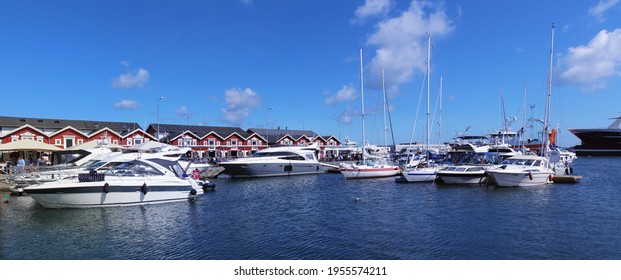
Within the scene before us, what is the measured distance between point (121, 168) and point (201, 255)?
1538 centimetres

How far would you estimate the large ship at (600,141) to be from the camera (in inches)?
4966

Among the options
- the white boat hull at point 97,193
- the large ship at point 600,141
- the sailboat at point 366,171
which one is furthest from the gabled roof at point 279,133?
the large ship at point 600,141

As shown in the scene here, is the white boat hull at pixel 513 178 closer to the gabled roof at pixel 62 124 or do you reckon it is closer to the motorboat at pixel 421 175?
the motorboat at pixel 421 175

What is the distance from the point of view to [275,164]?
55500mm

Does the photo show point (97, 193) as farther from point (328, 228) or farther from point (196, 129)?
point (196, 129)

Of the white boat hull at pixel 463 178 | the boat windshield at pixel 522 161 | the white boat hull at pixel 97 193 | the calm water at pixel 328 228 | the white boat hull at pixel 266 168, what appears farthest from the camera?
the white boat hull at pixel 266 168

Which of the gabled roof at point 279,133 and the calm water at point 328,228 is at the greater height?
the gabled roof at point 279,133

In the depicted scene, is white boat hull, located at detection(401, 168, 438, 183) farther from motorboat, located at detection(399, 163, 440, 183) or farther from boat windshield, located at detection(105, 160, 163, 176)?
boat windshield, located at detection(105, 160, 163, 176)

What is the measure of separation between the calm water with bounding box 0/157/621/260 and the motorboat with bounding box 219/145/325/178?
2054cm

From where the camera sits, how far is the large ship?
12612 cm

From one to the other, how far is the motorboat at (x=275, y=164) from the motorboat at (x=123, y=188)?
71.8 feet

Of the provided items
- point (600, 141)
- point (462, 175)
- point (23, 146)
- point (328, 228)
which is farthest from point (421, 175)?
point (600, 141)

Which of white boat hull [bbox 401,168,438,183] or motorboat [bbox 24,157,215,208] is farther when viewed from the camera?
white boat hull [bbox 401,168,438,183]

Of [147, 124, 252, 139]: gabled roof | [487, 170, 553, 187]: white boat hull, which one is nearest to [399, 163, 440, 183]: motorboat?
[487, 170, 553, 187]: white boat hull
